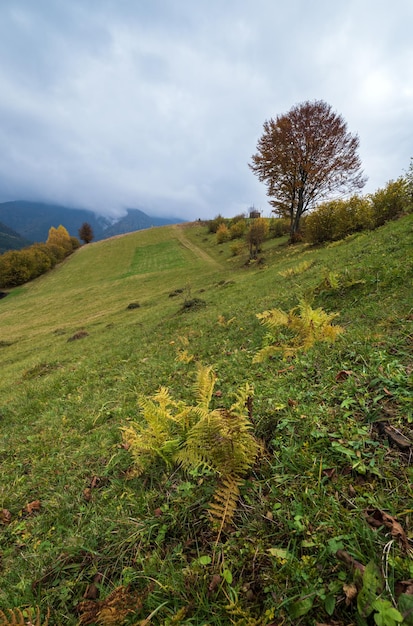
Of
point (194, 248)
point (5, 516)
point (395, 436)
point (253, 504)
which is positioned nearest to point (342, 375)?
point (395, 436)

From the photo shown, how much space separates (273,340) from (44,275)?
6335 cm

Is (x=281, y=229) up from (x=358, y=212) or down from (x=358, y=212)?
up

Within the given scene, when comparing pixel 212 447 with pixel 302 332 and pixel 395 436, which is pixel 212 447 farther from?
pixel 302 332

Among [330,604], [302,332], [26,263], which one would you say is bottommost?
[330,604]

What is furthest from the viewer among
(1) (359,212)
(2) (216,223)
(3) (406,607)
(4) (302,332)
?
(2) (216,223)

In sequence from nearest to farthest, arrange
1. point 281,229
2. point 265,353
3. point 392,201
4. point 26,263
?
point 265,353, point 392,201, point 281,229, point 26,263

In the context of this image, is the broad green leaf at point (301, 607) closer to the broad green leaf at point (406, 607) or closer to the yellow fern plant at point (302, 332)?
the broad green leaf at point (406, 607)

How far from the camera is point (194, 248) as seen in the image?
177 feet

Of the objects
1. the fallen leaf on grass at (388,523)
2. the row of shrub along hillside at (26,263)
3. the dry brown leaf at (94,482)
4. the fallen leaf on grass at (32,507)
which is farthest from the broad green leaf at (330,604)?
the row of shrub along hillside at (26,263)

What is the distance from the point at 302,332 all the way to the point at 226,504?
395 cm

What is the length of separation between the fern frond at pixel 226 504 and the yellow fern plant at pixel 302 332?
9.50 feet

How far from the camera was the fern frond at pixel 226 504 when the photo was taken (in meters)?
2.26

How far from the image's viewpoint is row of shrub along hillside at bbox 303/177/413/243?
1725cm

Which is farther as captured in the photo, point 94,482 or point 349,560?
point 94,482
